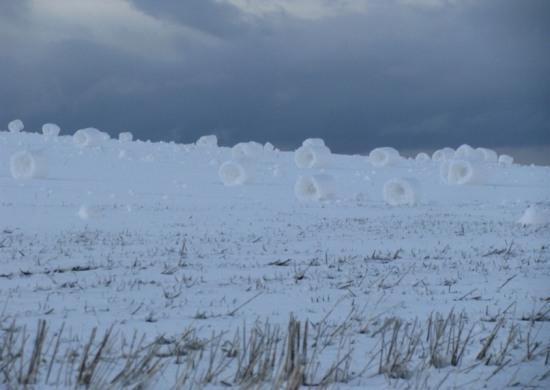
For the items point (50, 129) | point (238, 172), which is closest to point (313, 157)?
point (238, 172)

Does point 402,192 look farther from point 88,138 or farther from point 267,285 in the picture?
point 88,138

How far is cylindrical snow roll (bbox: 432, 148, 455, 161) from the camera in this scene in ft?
149

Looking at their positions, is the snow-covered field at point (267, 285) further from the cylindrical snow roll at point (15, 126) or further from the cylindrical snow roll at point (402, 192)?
the cylindrical snow roll at point (15, 126)

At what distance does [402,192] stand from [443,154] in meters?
23.9

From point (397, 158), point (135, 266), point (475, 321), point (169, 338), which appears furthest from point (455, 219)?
point (397, 158)

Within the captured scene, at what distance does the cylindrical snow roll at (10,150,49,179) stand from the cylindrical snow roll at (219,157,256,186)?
6.35 m

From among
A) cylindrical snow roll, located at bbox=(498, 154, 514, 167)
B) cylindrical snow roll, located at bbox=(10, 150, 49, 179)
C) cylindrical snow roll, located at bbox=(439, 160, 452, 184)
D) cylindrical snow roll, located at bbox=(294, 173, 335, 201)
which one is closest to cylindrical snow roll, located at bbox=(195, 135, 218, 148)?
cylindrical snow roll, located at bbox=(498, 154, 514, 167)

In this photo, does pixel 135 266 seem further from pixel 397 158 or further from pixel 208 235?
pixel 397 158

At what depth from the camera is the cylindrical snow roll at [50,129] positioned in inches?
1916

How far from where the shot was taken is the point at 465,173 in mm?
29906

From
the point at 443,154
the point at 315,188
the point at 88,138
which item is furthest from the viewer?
the point at 443,154

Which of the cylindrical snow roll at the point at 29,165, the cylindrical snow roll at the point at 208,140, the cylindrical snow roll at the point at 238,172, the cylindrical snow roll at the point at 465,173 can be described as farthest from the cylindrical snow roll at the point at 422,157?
the cylindrical snow roll at the point at 29,165

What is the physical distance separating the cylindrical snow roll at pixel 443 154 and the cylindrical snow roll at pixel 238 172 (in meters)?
20.7

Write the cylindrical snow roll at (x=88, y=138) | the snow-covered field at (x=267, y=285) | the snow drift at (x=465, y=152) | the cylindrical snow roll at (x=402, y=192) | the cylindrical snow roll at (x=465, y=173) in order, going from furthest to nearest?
the snow drift at (x=465, y=152) → the cylindrical snow roll at (x=88, y=138) → the cylindrical snow roll at (x=465, y=173) → the cylindrical snow roll at (x=402, y=192) → the snow-covered field at (x=267, y=285)
